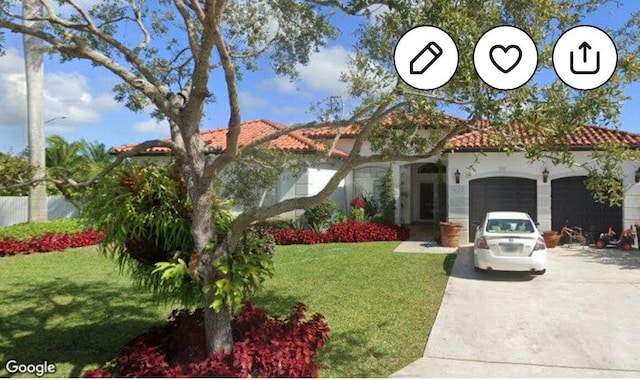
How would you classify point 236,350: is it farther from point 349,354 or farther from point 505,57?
point 505,57

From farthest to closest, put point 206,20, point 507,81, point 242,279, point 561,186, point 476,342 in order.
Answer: point 561,186 < point 476,342 < point 242,279 < point 507,81 < point 206,20

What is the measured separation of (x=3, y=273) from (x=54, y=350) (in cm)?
671

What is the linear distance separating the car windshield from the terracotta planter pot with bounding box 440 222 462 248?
11.5 feet

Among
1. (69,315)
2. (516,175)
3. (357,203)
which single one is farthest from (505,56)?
(357,203)

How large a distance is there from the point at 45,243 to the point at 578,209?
59.7ft

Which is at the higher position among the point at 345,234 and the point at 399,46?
the point at 399,46

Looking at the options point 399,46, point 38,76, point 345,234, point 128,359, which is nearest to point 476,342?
point 399,46

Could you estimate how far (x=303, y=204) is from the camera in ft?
15.4

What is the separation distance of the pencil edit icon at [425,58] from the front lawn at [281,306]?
11.2ft

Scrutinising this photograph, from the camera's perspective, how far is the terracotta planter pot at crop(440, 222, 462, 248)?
48.8 ft

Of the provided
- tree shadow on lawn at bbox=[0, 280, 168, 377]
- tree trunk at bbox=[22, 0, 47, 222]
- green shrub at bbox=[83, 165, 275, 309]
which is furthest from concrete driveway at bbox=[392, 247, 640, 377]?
tree trunk at bbox=[22, 0, 47, 222]

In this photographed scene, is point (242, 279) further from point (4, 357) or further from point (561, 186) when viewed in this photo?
point (561, 186)

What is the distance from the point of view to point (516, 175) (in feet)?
50.9

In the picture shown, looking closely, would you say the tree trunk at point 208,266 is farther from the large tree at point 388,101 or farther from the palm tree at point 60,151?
the palm tree at point 60,151
